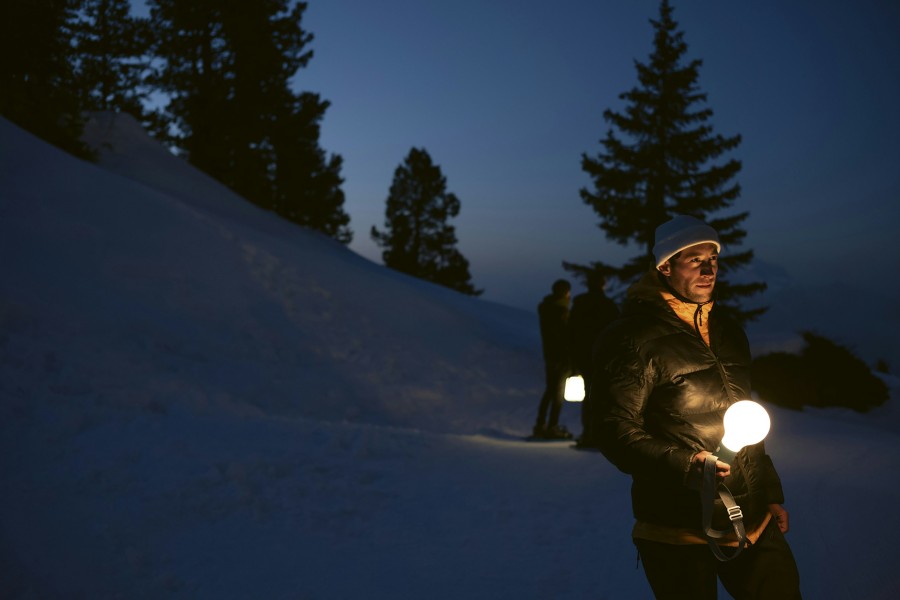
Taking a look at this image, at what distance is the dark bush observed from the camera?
12.0 meters

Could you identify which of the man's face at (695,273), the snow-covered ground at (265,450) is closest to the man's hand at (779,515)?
the man's face at (695,273)

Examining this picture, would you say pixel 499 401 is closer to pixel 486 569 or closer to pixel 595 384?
pixel 486 569

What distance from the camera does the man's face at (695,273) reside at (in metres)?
2.34

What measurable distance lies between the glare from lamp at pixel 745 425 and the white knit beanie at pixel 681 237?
68cm

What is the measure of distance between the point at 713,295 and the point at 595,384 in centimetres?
70

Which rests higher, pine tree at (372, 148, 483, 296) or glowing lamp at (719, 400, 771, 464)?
pine tree at (372, 148, 483, 296)

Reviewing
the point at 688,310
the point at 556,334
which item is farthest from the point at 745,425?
the point at 556,334

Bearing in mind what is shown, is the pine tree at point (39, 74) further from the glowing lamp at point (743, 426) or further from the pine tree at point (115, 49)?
the glowing lamp at point (743, 426)

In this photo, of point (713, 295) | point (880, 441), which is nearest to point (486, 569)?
point (713, 295)

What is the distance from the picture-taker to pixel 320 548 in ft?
14.4

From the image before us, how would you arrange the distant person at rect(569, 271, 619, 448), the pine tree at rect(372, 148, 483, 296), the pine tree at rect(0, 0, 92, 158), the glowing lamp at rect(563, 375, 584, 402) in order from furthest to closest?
the pine tree at rect(372, 148, 483, 296) < the pine tree at rect(0, 0, 92, 158) < the distant person at rect(569, 271, 619, 448) < the glowing lamp at rect(563, 375, 584, 402)

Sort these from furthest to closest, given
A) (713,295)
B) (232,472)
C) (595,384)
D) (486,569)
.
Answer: (232,472)
(486,569)
(713,295)
(595,384)

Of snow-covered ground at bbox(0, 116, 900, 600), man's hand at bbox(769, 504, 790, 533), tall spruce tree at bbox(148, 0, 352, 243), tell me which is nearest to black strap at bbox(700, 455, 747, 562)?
man's hand at bbox(769, 504, 790, 533)

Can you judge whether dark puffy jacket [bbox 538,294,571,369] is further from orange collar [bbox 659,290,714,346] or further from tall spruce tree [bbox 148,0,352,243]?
tall spruce tree [bbox 148,0,352,243]
